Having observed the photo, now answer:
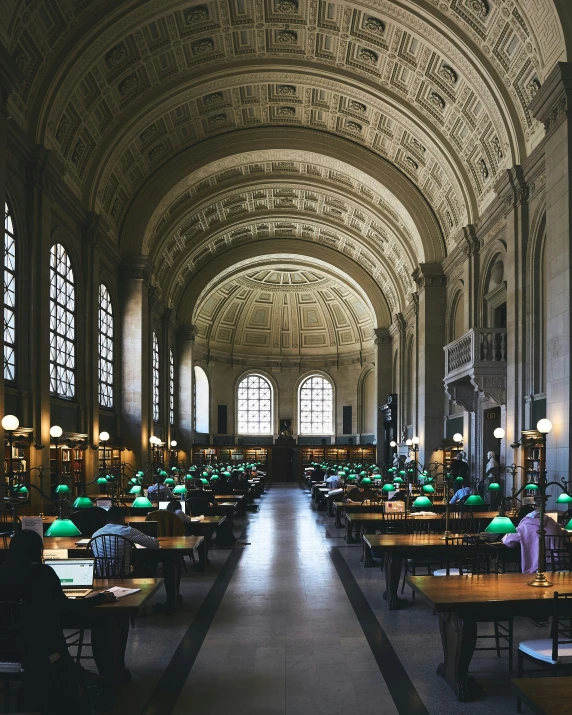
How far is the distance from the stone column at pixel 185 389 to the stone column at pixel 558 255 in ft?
85.6

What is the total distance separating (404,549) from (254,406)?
133 feet

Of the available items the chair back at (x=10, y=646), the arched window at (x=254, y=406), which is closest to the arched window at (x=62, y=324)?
the chair back at (x=10, y=646)

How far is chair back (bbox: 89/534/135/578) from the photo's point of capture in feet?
25.7

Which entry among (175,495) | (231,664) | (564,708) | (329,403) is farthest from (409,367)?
(564,708)

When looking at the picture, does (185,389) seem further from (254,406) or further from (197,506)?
(197,506)

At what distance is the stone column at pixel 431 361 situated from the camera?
2797 centimetres

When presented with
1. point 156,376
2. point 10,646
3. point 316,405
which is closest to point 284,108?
point 156,376

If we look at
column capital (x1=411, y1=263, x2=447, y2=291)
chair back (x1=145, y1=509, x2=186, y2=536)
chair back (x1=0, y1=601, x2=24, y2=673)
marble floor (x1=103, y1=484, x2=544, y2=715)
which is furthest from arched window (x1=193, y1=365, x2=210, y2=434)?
chair back (x1=0, y1=601, x2=24, y2=673)

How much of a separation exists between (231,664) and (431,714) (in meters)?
2.20

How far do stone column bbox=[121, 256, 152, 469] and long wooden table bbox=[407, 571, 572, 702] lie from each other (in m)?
21.0

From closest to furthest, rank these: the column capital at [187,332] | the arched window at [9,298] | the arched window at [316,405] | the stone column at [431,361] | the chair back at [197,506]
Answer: the chair back at [197,506]
the arched window at [9,298]
the stone column at [431,361]
the column capital at [187,332]
the arched window at [316,405]

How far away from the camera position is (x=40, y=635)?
5.01 metres

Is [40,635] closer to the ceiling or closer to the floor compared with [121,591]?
closer to the ceiling

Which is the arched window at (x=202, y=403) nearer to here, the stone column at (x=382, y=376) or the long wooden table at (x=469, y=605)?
the stone column at (x=382, y=376)
